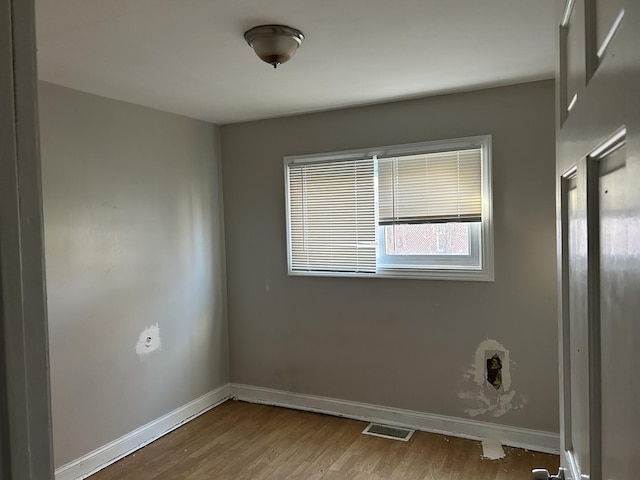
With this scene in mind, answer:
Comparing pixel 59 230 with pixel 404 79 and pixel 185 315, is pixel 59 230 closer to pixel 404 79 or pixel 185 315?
pixel 185 315

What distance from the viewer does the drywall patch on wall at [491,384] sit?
3180mm

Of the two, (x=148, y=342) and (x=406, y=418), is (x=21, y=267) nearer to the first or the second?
(x=148, y=342)

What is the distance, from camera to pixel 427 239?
Answer: 3.38 m

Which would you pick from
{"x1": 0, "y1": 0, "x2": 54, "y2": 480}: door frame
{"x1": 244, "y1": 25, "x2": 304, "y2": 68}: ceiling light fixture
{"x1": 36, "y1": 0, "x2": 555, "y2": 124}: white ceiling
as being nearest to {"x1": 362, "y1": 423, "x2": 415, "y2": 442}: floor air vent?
{"x1": 36, "y1": 0, "x2": 555, "y2": 124}: white ceiling

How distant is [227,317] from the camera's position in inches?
164

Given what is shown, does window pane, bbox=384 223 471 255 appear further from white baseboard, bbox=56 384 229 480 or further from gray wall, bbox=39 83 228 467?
white baseboard, bbox=56 384 229 480

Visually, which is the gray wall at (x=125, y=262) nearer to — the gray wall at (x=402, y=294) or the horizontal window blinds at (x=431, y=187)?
the gray wall at (x=402, y=294)

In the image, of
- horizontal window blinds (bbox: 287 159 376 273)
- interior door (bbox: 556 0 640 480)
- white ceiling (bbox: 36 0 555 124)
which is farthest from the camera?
horizontal window blinds (bbox: 287 159 376 273)

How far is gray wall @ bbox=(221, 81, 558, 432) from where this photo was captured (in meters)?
3.06

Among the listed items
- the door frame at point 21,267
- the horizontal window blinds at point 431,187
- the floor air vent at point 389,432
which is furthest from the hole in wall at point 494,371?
the door frame at point 21,267

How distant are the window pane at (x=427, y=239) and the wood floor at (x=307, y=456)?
1273 millimetres

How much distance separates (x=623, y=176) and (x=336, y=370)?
3346 mm

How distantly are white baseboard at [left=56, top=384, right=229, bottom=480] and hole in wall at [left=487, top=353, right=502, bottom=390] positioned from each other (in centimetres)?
217

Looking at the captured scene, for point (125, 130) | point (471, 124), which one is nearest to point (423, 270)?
point (471, 124)
